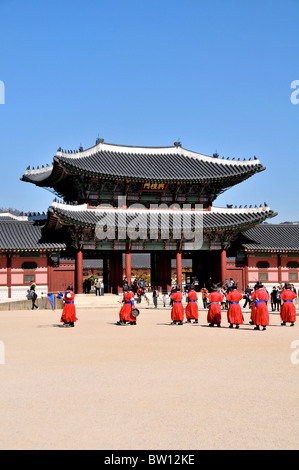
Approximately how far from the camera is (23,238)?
3506 cm

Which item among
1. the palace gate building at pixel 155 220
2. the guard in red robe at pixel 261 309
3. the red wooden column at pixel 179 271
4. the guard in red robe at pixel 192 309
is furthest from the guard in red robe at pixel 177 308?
the red wooden column at pixel 179 271

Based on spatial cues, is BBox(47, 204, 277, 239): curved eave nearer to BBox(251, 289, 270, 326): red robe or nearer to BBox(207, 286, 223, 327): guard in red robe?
BBox(207, 286, 223, 327): guard in red robe

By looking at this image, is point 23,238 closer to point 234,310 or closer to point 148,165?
point 148,165

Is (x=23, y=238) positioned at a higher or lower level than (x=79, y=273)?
higher

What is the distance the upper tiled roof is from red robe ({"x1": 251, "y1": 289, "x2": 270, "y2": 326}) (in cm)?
2000

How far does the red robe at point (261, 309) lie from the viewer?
16219mm

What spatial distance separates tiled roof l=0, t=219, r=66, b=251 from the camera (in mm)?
33906

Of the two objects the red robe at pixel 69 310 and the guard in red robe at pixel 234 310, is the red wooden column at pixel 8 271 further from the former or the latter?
the guard in red robe at pixel 234 310

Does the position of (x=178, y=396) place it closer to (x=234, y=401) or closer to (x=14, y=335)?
(x=234, y=401)

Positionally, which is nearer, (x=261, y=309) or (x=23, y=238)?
(x=261, y=309)

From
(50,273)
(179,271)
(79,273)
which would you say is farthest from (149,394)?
(179,271)

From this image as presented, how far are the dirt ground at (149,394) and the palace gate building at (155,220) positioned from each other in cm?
2150

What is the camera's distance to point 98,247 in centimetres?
3506

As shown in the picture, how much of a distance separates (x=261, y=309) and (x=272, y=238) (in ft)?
80.1
